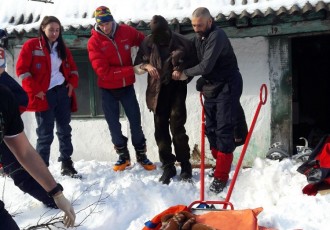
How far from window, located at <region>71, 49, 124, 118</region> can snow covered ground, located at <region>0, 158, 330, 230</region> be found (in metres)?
2.29

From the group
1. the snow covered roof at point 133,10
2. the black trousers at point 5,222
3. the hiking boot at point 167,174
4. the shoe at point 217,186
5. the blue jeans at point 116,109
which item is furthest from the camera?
the snow covered roof at point 133,10

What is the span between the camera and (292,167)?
4.89 meters

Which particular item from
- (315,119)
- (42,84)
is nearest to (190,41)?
(42,84)

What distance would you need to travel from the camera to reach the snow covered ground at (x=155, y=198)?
3.67 meters

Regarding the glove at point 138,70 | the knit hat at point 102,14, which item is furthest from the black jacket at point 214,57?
the knit hat at point 102,14

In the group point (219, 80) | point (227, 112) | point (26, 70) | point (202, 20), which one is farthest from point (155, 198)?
point (26, 70)

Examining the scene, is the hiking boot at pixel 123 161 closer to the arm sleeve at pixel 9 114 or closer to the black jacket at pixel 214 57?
the black jacket at pixel 214 57

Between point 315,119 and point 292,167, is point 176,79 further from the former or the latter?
point 315,119

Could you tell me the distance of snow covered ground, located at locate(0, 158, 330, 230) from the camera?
367 cm

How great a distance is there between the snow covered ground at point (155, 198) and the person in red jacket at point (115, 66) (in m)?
0.61

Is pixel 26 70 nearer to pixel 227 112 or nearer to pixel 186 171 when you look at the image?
pixel 186 171

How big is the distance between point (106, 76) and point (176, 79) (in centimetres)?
89

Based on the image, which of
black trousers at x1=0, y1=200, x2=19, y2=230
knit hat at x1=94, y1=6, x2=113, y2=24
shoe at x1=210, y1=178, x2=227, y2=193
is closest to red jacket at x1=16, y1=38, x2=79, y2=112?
knit hat at x1=94, y1=6, x2=113, y2=24

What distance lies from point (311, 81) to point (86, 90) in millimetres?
6067
